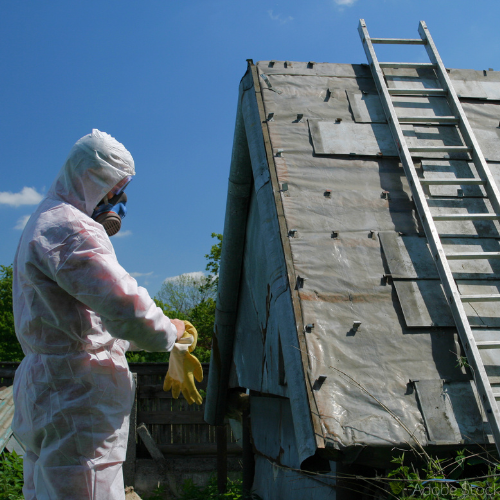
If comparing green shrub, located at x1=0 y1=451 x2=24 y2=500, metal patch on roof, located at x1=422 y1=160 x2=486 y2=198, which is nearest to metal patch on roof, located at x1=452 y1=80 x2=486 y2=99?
metal patch on roof, located at x1=422 y1=160 x2=486 y2=198

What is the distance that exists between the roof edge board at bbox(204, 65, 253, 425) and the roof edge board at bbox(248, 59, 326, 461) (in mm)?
412

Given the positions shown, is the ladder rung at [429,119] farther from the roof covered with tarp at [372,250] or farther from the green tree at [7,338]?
the green tree at [7,338]

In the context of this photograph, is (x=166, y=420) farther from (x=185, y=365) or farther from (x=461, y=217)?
(x=461, y=217)

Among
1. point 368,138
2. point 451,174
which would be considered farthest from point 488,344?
point 368,138

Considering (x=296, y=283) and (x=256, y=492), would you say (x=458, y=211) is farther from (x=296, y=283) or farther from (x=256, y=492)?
(x=256, y=492)

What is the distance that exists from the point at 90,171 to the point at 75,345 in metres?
0.70

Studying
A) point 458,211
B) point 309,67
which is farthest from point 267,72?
point 458,211

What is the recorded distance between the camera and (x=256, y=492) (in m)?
5.20

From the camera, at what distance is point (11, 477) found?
12.8 ft

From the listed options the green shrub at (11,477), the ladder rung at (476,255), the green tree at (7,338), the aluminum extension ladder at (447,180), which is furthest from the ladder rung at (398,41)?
the green tree at (7,338)

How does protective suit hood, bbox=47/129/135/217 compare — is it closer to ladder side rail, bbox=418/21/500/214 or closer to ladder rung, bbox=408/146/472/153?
ladder rung, bbox=408/146/472/153

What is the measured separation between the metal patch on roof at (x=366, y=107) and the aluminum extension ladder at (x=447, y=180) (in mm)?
71

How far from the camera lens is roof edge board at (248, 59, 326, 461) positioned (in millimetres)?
2143

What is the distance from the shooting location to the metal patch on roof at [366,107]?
12.1 feet
